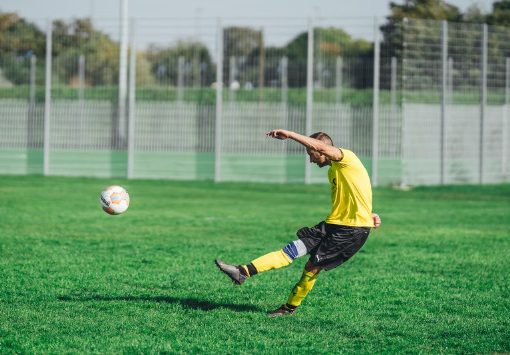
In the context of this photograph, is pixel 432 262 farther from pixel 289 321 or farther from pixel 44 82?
pixel 44 82

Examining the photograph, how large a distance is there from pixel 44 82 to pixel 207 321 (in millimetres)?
26145

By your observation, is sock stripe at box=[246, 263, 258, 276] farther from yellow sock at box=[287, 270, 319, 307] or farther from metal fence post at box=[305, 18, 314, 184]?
metal fence post at box=[305, 18, 314, 184]

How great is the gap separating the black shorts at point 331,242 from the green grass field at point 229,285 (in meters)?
0.54

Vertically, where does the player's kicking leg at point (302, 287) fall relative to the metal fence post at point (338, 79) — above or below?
below

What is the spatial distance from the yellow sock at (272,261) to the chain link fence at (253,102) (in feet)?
65.2

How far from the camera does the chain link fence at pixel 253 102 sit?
96.4ft

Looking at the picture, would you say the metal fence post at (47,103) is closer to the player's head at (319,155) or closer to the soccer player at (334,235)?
the soccer player at (334,235)

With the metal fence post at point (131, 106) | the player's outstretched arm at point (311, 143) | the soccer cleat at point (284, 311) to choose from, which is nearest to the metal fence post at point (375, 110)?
the metal fence post at point (131, 106)

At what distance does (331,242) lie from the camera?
9.05 metres

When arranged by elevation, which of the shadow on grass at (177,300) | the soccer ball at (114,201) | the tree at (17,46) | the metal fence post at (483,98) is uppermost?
the tree at (17,46)

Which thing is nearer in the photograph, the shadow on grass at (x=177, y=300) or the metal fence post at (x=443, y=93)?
the shadow on grass at (x=177, y=300)

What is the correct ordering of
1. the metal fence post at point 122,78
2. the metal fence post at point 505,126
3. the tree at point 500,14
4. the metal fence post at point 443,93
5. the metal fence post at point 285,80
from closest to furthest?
the metal fence post at point 443,93
the metal fence post at point 505,126
the metal fence post at point 122,78
the metal fence post at point 285,80
the tree at point 500,14

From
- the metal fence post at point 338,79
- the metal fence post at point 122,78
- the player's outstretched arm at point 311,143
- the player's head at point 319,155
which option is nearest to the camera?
the player's outstretched arm at point 311,143

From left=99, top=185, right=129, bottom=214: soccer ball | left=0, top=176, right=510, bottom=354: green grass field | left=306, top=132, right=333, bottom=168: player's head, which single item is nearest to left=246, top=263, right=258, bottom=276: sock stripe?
A: left=0, top=176, right=510, bottom=354: green grass field
